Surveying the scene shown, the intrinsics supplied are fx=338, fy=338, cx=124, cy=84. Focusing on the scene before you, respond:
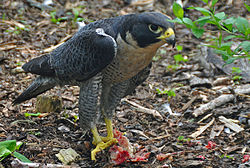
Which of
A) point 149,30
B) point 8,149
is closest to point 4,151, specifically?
point 8,149

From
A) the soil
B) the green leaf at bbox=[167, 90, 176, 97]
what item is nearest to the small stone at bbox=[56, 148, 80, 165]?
the soil

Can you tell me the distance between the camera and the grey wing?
3.87 metres

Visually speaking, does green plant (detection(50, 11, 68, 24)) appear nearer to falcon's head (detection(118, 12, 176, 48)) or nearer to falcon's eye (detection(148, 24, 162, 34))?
falcon's head (detection(118, 12, 176, 48))

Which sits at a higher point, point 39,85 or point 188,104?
point 39,85

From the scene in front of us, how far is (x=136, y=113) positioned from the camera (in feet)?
17.2

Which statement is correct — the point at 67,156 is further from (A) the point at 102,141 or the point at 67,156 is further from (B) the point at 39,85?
(B) the point at 39,85

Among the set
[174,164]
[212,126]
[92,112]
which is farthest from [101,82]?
[212,126]

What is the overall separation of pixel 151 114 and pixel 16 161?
232 centimetres

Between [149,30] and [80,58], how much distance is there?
39.9 inches

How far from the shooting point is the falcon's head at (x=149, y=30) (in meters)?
3.51

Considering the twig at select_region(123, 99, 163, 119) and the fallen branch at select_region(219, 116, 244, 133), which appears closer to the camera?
the fallen branch at select_region(219, 116, 244, 133)

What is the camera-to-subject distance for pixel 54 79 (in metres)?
4.62

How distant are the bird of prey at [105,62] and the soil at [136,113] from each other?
16.3 inches

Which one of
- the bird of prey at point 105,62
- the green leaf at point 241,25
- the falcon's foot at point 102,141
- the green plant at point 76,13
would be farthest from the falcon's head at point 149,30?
the green plant at point 76,13
